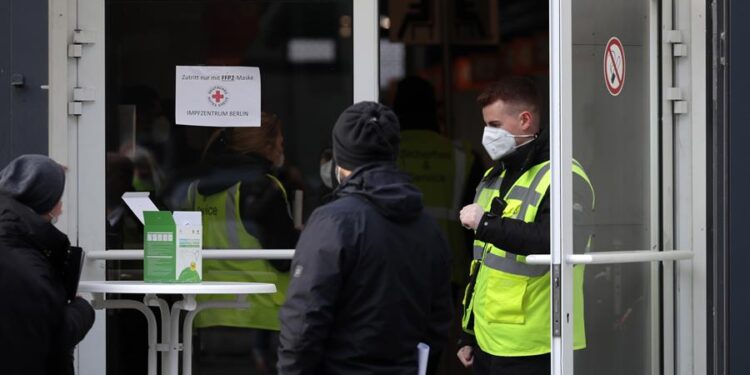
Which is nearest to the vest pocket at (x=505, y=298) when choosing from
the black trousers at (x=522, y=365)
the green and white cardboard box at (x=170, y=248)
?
the black trousers at (x=522, y=365)

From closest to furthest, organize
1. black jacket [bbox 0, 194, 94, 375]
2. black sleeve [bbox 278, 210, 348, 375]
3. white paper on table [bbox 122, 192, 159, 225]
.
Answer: black sleeve [bbox 278, 210, 348, 375]
black jacket [bbox 0, 194, 94, 375]
white paper on table [bbox 122, 192, 159, 225]

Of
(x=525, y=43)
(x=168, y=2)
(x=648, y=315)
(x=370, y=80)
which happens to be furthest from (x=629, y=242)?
(x=525, y=43)

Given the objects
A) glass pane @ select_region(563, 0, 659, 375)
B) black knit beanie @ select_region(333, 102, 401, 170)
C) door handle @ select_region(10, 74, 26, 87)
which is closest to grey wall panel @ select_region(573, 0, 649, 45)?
glass pane @ select_region(563, 0, 659, 375)

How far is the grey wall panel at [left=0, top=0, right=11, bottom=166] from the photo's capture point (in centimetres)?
570

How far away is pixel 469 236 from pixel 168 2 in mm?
2759

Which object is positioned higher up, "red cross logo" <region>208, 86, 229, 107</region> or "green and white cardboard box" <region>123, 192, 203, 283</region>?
"red cross logo" <region>208, 86, 229, 107</region>

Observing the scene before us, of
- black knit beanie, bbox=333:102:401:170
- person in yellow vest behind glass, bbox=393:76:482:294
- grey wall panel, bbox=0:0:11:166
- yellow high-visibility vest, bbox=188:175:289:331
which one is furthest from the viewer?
person in yellow vest behind glass, bbox=393:76:482:294

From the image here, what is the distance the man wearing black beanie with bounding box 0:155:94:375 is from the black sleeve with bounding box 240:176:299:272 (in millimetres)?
1806

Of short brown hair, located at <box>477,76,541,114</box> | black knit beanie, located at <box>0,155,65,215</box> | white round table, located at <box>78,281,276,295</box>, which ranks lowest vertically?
white round table, located at <box>78,281,276,295</box>

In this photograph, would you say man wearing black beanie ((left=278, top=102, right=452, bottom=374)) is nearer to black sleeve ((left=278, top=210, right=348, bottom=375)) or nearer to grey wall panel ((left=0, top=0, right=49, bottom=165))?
black sleeve ((left=278, top=210, right=348, bottom=375))

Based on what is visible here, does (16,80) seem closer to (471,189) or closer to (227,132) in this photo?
(227,132)

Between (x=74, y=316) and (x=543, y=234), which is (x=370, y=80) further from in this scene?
(x=74, y=316)

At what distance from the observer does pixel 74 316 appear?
4.61 m
